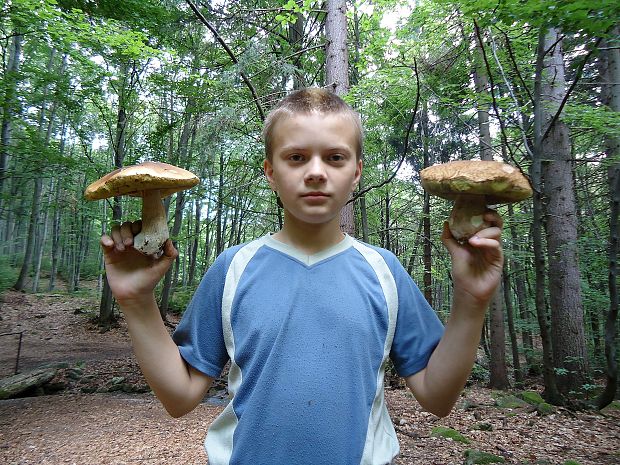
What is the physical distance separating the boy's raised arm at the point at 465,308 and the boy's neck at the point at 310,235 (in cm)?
39

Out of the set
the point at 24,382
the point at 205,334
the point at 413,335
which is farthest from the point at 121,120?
the point at 413,335

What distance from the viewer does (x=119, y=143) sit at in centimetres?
1170

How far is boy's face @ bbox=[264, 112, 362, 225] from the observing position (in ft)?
4.00

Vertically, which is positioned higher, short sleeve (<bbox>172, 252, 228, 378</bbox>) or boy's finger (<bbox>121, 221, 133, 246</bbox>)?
boy's finger (<bbox>121, 221, 133, 246</bbox>)

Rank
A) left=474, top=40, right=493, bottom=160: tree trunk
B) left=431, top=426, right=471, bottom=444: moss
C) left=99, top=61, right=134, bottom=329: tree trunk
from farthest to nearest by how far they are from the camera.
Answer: left=99, top=61, right=134, bottom=329: tree trunk → left=474, top=40, right=493, bottom=160: tree trunk → left=431, top=426, right=471, bottom=444: moss

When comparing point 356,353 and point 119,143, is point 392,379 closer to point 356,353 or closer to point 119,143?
point 356,353

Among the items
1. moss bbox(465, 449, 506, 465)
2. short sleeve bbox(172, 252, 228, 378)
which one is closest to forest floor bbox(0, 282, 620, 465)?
moss bbox(465, 449, 506, 465)

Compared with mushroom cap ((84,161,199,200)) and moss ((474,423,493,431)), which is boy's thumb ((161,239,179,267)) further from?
moss ((474,423,493,431))

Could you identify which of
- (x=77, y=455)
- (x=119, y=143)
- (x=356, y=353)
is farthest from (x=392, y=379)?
(x=119, y=143)

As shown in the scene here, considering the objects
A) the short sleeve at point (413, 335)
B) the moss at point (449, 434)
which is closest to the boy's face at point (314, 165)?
the short sleeve at point (413, 335)

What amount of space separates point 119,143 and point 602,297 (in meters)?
13.1

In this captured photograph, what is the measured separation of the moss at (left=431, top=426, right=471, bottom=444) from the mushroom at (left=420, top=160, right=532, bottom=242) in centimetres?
461

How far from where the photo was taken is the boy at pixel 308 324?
1.16 meters

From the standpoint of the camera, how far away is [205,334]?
1.33 meters
